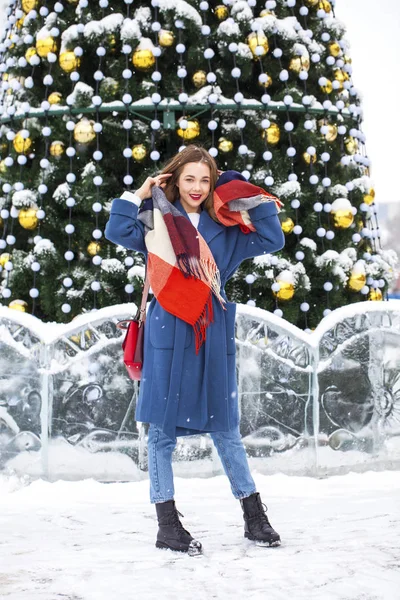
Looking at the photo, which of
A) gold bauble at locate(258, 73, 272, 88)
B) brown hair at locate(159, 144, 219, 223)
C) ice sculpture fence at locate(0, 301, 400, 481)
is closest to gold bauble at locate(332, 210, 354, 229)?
ice sculpture fence at locate(0, 301, 400, 481)

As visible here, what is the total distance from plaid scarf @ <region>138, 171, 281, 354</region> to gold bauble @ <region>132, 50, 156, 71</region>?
2.23 m

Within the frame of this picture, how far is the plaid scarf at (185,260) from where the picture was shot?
2.91 m

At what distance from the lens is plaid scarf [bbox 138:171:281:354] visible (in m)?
2.91

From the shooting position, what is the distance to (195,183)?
3041 millimetres

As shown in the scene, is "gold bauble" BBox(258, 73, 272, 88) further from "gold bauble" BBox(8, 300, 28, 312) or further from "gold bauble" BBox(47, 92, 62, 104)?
"gold bauble" BBox(8, 300, 28, 312)

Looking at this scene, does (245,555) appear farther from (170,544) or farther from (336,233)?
(336,233)

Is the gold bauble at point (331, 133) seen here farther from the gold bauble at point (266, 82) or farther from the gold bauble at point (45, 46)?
the gold bauble at point (45, 46)

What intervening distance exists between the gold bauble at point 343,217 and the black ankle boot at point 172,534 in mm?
2766

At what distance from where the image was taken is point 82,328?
421 cm

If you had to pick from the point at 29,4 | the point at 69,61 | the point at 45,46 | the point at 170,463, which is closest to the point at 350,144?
the point at 69,61

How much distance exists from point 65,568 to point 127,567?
0.72ft

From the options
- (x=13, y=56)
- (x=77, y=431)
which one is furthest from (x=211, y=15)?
(x=77, y=431)

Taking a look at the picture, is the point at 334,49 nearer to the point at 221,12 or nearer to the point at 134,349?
the point at 221,12

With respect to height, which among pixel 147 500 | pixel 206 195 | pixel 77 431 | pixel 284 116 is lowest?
pixel 147 500
